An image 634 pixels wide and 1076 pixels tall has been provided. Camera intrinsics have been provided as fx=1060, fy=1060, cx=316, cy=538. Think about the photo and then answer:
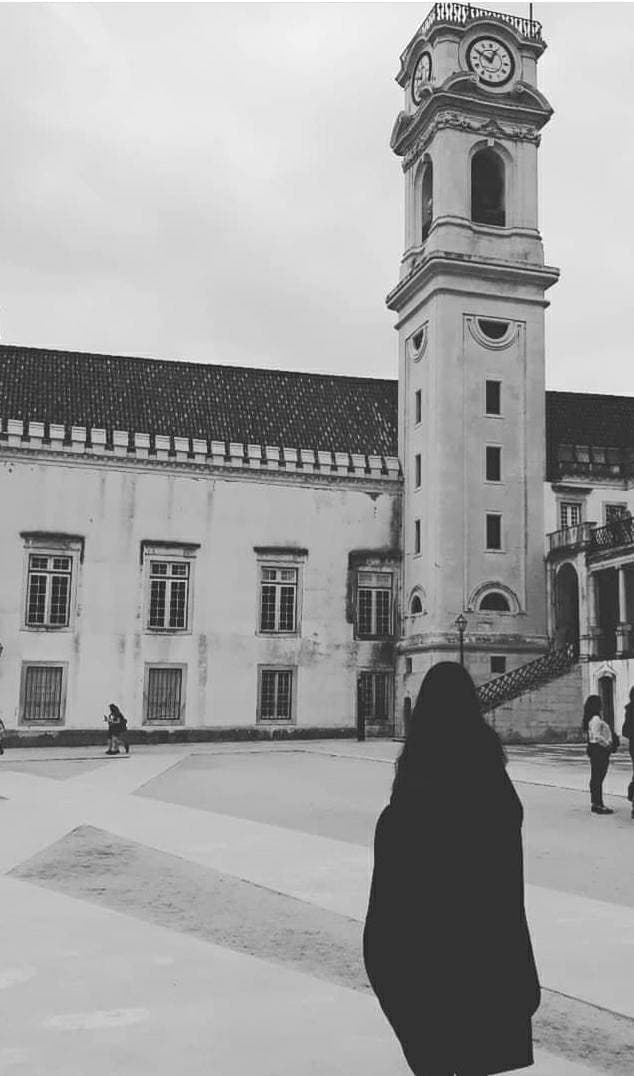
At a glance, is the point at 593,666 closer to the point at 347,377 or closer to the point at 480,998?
the point at 347,377

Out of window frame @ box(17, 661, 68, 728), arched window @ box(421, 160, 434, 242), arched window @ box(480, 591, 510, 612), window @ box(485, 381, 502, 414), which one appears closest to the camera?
window frame @ box(17, 661, 68, 728)

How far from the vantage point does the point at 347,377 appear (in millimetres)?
47250

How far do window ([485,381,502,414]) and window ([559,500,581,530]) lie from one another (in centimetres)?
459

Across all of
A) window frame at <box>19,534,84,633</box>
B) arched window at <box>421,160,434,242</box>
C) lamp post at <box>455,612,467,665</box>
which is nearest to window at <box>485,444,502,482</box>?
lamp post at <box>455,612,467,665</box>

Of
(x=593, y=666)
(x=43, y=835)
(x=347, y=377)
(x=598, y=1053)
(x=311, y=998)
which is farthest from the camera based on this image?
(x=347, y=377)

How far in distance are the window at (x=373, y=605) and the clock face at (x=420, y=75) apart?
784 inches

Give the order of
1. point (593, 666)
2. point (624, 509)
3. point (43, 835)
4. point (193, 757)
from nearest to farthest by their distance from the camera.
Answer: point (43, 835)
point (193, 757)
point (593, 666)
point (624, 509)

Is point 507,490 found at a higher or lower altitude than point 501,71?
lower

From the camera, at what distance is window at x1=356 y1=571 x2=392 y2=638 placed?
42625 mm

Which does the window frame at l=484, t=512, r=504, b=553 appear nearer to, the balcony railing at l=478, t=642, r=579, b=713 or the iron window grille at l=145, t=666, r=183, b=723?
the balcony railing at l=478, t=642, r=579, b=713

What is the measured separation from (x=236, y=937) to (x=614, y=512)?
37.5m

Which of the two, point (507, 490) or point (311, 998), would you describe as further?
point (507, 490)

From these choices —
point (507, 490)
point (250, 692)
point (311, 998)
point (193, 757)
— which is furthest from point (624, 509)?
point (311, 998)

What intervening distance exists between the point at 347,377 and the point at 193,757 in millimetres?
21995
